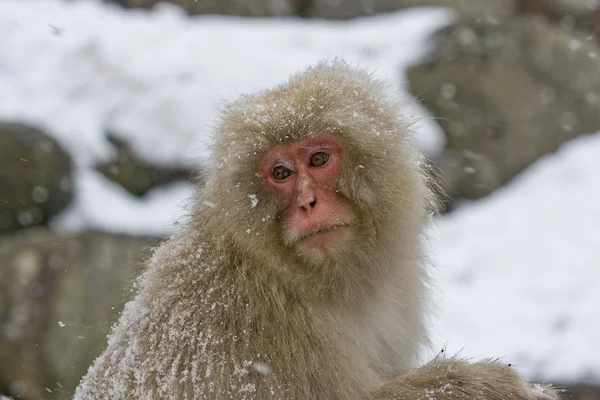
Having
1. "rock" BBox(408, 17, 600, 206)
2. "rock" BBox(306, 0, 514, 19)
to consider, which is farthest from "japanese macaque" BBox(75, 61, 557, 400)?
"rock" BBox(306, 0, 514, 19)

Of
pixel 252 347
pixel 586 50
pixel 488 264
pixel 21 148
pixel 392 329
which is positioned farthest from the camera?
pixel 586 50

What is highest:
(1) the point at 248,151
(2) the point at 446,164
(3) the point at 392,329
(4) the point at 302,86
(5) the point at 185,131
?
(2) the point at 446,164

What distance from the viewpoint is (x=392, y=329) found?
2768 mm

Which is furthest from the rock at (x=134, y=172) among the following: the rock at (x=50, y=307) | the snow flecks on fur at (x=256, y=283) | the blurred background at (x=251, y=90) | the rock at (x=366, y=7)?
the snow flecks on fur at (x=256, y=283)

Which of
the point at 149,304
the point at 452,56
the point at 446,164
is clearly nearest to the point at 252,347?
the point at 149,304

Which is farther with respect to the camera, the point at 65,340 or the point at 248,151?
the point at 65,340

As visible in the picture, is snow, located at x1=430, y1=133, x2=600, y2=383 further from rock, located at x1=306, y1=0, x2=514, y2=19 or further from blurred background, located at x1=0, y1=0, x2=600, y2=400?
rock, located at x1=306, y1=0, x2=514, y2=19

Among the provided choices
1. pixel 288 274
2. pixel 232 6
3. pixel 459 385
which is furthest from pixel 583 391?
pixel 232 6

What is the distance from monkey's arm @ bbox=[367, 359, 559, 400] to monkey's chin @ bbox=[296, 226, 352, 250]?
0.46m

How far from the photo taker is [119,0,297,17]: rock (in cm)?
849

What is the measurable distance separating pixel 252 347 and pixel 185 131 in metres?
4.51

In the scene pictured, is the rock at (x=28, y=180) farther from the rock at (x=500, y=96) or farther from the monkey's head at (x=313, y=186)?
the monkey's head at (x=313, y=186)

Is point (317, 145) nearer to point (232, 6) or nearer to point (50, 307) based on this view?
point (50, 307)

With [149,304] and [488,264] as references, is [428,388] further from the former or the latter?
[488,264]
